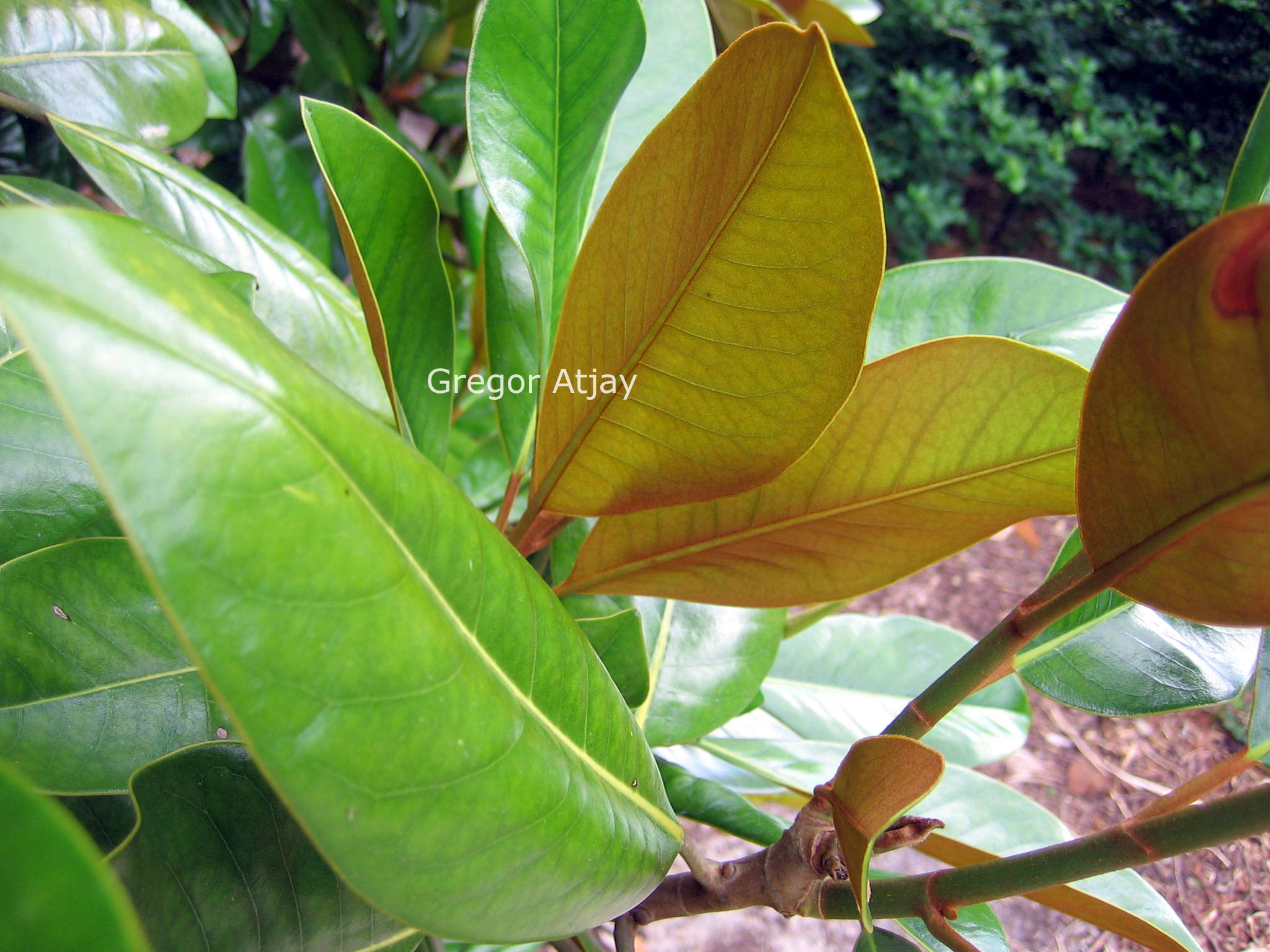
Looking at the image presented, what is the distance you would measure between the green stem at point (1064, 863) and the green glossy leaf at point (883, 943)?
0.03 feet

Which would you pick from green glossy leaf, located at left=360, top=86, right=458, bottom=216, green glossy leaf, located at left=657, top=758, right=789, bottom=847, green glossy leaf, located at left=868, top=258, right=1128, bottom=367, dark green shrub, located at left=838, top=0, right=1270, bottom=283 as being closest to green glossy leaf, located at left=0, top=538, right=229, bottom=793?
green glossy leaf, located at left=657, top=758, right=789, bottom=847

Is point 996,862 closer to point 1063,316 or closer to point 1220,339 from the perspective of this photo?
point 1220,339

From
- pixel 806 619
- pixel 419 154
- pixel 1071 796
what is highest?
pixel 419 154

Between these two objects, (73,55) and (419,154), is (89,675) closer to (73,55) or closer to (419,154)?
(73,55)

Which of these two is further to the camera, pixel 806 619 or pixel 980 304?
pixel 806 619

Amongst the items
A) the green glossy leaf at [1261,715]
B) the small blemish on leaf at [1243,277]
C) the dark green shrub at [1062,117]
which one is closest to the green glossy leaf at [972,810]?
the green glossy leaf at [1261,715]

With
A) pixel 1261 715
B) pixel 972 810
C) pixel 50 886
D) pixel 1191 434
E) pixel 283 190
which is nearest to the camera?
A: pixel 50 886

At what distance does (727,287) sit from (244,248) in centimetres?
41

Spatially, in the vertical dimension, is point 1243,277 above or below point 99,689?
above

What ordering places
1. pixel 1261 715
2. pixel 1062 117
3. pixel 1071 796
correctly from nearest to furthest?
pixel 1261 715 → pixel 1071 796 → pixel 1062 117

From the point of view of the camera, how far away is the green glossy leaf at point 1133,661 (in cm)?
44

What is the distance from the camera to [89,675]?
38 centimetres

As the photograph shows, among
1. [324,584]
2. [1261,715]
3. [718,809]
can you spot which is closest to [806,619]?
[718,809]

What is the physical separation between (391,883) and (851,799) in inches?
7.9
